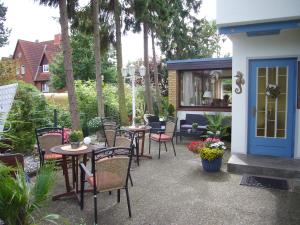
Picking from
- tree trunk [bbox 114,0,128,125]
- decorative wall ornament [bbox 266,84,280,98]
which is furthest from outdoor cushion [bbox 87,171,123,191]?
tree trunk [bbox 114,0,128,125]

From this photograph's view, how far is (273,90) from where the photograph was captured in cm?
616

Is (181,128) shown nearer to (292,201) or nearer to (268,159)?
(268,159)

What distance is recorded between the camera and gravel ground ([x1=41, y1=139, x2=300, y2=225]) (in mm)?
3793

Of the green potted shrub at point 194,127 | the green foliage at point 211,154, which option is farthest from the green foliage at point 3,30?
the green foliage at point 211,154

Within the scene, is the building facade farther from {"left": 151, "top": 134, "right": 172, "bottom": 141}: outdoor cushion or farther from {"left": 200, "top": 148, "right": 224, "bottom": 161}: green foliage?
{"left": 151, "top": 134, "right": 172, "bottom": 141}: outdoor cushion

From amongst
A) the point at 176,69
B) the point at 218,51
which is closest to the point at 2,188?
the point at 176,69

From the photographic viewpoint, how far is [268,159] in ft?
Result: 19.7

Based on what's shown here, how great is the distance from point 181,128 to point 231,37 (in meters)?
3.72

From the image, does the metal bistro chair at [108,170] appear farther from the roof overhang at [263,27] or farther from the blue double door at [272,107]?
the blue double door at [272,107]

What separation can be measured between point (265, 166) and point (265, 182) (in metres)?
0.47

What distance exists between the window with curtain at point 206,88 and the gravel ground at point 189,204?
175 inches

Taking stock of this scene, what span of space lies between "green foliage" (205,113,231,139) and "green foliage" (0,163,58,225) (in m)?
5.68

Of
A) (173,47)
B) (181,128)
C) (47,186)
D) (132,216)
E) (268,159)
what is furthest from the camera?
(173,47)

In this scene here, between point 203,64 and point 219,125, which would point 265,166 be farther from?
point 203,64
